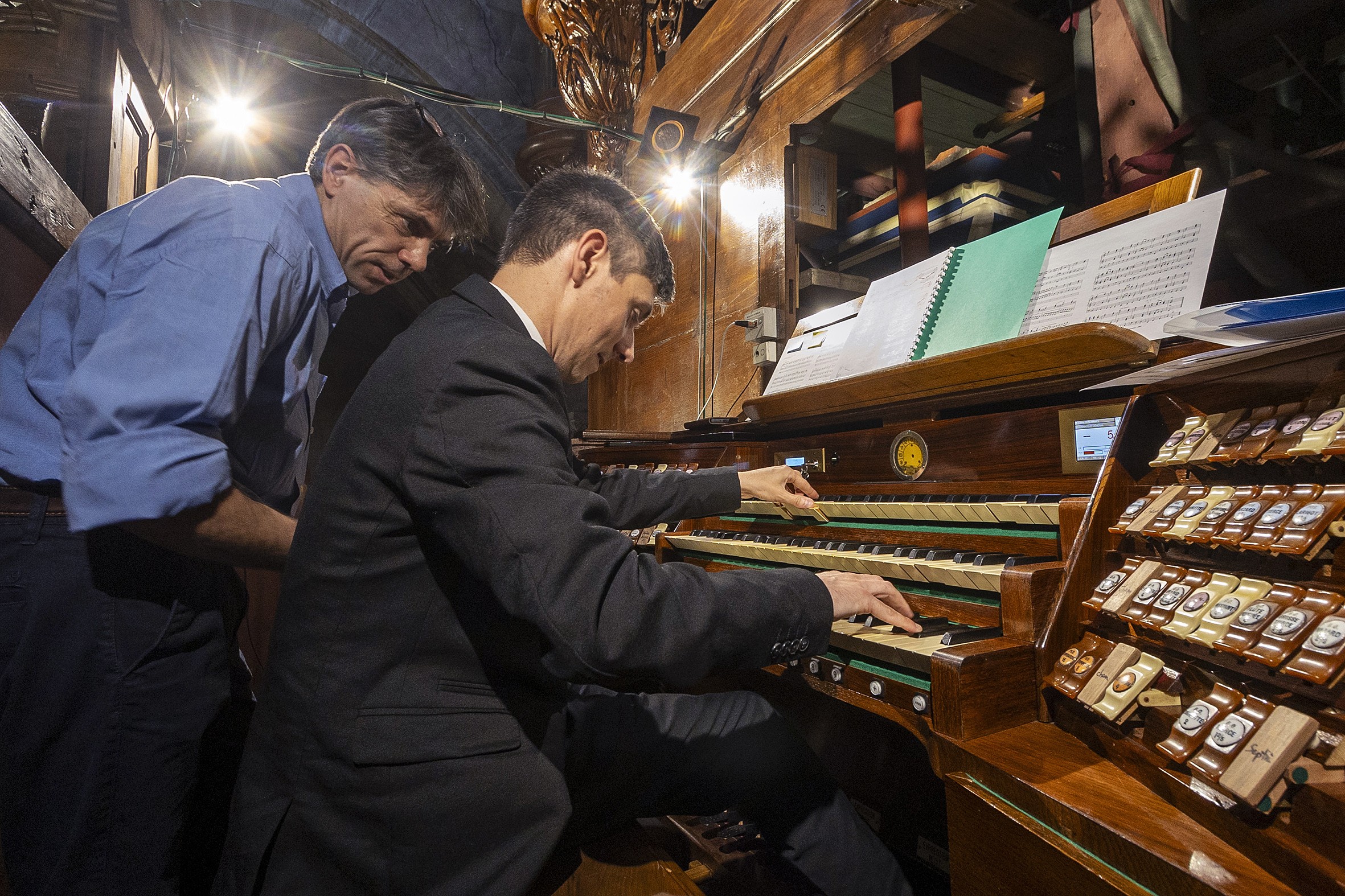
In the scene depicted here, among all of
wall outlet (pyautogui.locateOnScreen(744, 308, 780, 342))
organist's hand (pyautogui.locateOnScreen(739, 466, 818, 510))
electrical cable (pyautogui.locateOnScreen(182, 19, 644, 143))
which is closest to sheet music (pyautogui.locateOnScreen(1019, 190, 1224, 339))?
organist's hand (pyautogui.locateOnScreen(739, 466, 818, 510))

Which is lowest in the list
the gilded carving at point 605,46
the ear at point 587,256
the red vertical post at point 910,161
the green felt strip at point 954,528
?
the green felt strip at point 954,528

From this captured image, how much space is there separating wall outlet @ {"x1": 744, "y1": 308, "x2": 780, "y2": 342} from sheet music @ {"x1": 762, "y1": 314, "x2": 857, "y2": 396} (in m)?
0.38

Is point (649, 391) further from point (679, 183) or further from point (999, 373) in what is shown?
point (999, 373)

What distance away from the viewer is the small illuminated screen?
1341mm

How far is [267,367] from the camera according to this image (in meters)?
1.60

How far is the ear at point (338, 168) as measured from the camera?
71.8 inches

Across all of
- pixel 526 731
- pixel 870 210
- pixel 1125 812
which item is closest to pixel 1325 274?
pixel 870 210

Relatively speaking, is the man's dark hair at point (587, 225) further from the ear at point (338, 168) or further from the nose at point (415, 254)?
the ear at point (338, 168)

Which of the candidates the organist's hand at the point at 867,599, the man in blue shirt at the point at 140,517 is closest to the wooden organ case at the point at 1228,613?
the organist's hand at the point at 867,599

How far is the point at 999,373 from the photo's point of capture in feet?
4.91

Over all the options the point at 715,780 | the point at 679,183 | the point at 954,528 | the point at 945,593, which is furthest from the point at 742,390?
the point at 715,780

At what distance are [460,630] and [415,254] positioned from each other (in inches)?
49.3

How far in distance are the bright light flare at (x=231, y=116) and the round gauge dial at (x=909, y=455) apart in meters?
4.70

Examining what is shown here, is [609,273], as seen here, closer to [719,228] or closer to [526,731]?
[526,731]
